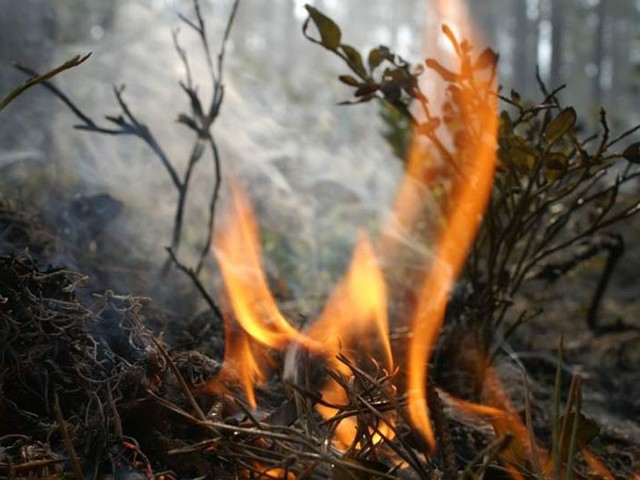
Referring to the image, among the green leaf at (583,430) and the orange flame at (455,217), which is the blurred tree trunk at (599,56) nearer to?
the orange flame at (455,217)

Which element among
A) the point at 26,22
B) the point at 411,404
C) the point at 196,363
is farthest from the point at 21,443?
the point at 26,22

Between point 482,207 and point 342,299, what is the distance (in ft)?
3.40

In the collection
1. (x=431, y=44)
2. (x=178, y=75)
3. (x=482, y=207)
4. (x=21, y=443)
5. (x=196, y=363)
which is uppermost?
(x=431, y=44)

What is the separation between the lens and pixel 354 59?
1.94 meters

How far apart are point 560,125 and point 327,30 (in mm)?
756

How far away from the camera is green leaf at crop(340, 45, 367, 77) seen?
6.32 feet

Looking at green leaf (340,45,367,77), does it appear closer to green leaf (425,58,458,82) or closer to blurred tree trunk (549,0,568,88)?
green leaf (425,58,458,82)

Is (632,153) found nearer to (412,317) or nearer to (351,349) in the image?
(351,349)

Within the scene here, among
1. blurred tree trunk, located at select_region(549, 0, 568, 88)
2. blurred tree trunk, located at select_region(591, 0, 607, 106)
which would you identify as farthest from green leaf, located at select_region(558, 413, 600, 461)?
blurred tree trunk, located at select_region(591, 0, 607, 106)

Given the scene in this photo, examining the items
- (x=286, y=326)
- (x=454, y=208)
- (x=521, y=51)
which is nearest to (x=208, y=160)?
(x=454, y=208)

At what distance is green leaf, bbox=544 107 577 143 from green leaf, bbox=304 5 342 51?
2.29 feet

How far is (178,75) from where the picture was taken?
4793 millimetres

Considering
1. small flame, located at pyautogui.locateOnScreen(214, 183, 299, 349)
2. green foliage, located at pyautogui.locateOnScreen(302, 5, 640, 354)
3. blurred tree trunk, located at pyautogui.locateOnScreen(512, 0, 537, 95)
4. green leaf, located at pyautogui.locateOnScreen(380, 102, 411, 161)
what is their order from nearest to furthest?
1. green foliage, located at pyautogui.locateOnScreen(302, 5, 640, 354)
2. small flame, located at pyautogui.locateOnScreen(214, 183, 299, 349)
3. green leaf, located at pyautogui.locateOnScreen(380, 102, 411, 161)
4. blurred tree trunk, located at pyautogui.locateOnScreen(512, 0, 537, 95)

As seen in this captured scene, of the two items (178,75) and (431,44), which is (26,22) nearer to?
(178,75)
